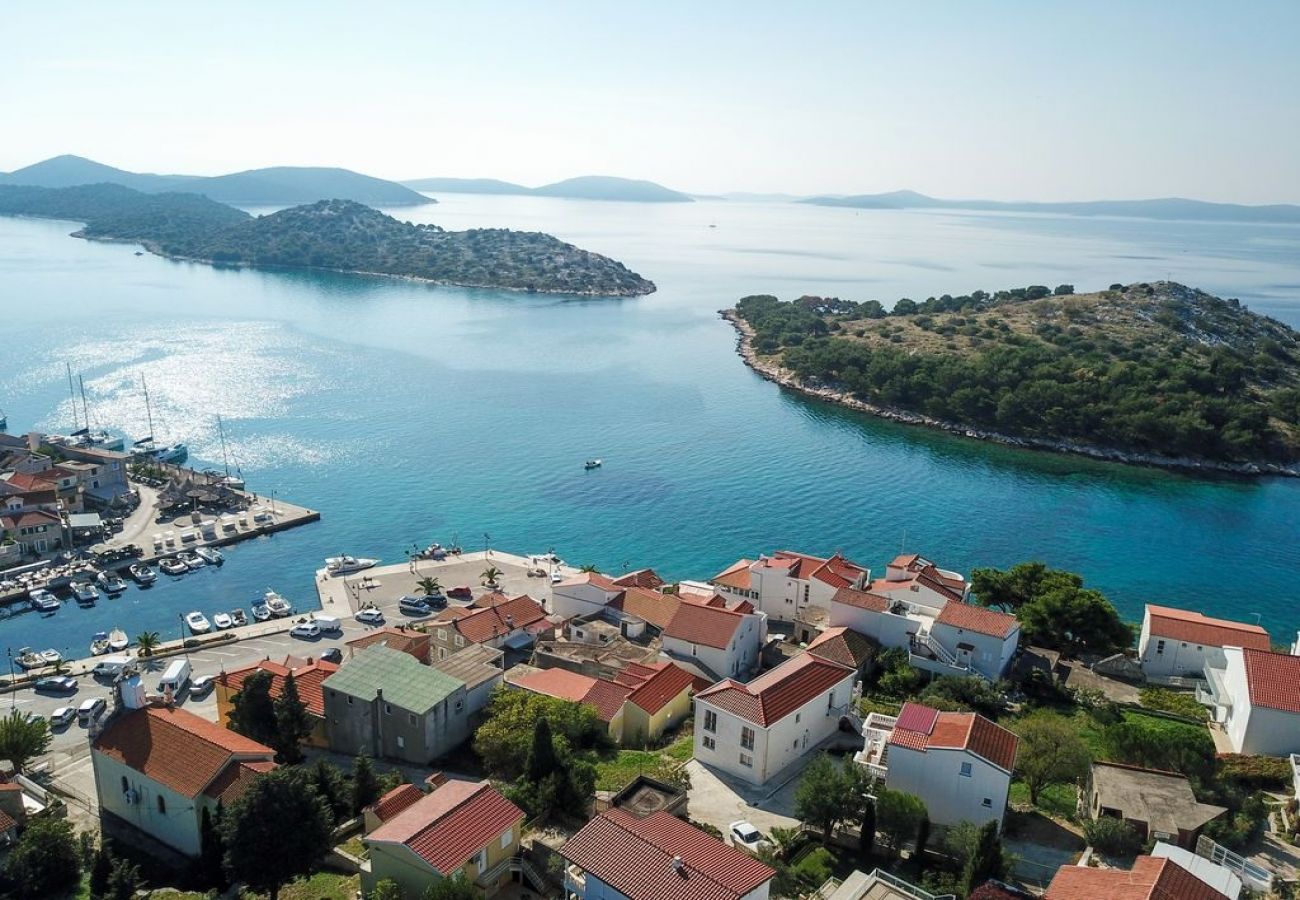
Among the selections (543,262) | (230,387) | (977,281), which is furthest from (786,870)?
(977,281)

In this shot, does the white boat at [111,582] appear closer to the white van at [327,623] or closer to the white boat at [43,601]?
the white boat at [43,601]

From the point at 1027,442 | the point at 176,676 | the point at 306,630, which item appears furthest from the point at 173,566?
the point at 1027,442

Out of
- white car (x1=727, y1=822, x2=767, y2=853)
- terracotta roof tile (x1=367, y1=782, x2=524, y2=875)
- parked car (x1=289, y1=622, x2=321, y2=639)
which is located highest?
terracotta roof tile (x1=367, y1=782, x2=524, y2=875)

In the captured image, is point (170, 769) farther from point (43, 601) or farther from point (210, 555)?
point (210, 555)

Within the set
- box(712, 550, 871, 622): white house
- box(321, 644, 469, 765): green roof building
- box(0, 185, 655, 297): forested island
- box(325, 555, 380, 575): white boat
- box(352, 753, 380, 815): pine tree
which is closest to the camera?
box(352, 753, 380, 815): pine tree

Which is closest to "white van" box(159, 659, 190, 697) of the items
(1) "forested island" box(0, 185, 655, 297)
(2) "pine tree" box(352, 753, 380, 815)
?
(2) "pine tree" box(352, 753, 380, 815)

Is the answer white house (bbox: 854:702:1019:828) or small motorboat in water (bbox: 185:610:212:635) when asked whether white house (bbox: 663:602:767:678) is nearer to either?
white house (bbox: 854:702:1019:828)

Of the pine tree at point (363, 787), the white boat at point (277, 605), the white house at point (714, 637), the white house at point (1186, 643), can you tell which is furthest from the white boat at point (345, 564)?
the white house at point (1186, 643)

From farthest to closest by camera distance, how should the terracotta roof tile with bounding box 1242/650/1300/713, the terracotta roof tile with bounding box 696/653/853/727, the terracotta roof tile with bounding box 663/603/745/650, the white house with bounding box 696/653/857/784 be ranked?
1. the terracotta roof tile with bounding box 663/603/745/650
2. the terracotta roof tile with bounding box 1242/650/1300/713
3. the terracotta roof tile with bounding box 696/653/853/727
4. the white house with bounding box 696/653/857/784
